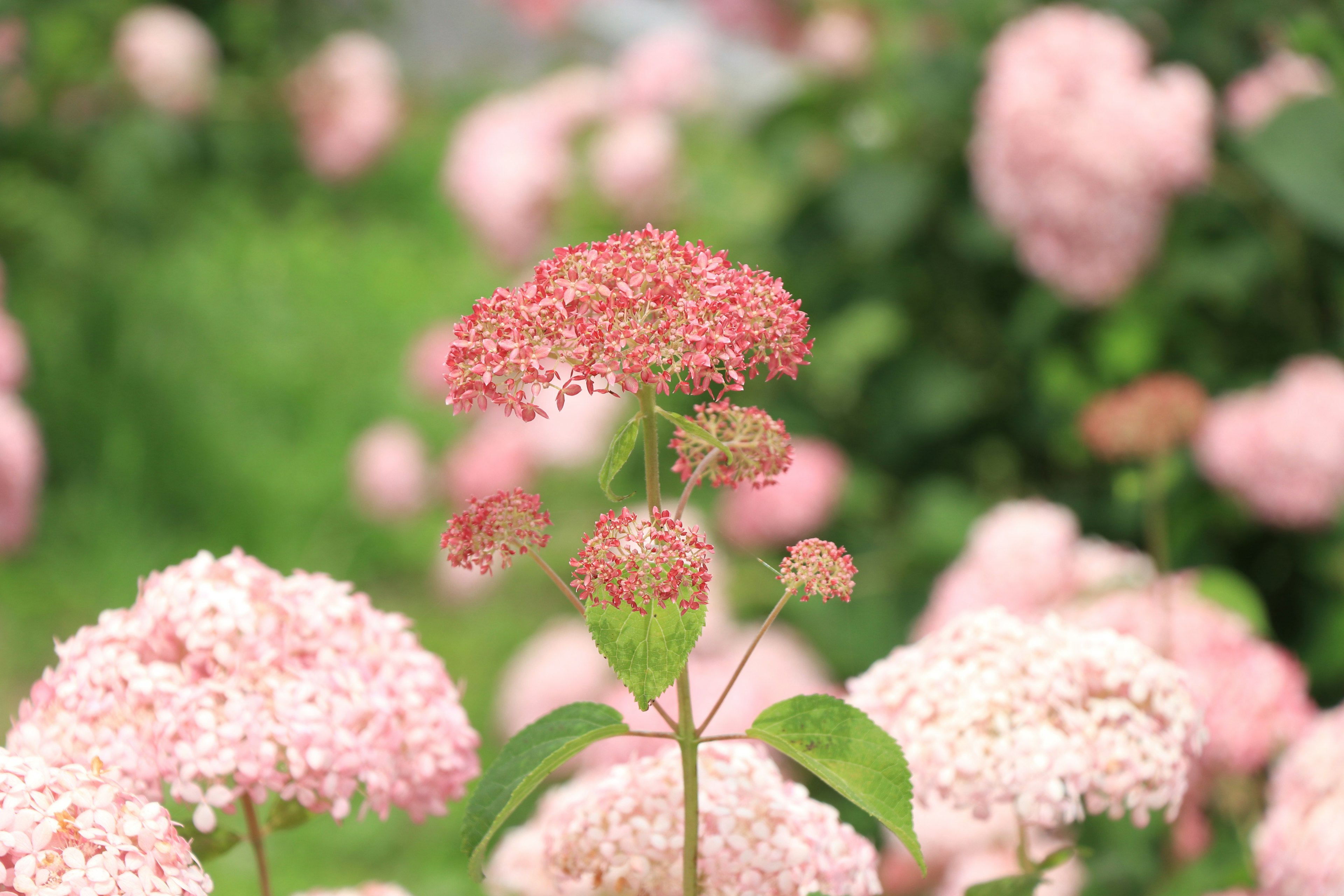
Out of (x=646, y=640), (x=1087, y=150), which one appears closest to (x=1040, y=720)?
(x=646, y=640)

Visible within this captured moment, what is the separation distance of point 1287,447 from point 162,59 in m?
2.40

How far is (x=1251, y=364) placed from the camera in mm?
1892

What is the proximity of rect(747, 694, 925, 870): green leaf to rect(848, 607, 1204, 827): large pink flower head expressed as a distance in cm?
10

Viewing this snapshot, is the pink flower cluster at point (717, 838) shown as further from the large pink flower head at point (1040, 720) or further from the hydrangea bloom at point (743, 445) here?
the hydrangea bloom at point (743, 445)

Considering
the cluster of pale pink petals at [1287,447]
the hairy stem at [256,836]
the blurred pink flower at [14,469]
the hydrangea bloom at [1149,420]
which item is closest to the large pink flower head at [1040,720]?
the hairy stem at [256,836]

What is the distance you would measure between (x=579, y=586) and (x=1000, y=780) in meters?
0.26

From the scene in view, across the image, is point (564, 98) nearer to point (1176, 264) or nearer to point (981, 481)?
point (981, 481)

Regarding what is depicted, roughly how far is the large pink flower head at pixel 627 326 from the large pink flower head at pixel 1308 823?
493mm

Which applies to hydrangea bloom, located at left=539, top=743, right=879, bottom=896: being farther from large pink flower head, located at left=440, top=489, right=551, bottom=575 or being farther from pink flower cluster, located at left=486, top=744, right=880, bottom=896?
large pink flower head, located at left=440, top=489, right=551, bottom=575

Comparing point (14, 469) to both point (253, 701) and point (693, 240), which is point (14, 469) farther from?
point (253, 701)

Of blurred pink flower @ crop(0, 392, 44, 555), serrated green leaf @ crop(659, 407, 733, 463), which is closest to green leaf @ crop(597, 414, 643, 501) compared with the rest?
serrated green leaf @ crop(659, 407, 733, 463)

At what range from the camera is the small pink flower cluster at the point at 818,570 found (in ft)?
1.87

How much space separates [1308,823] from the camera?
837 mm

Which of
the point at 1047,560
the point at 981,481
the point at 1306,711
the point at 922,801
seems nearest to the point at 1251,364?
the point at 981,481
